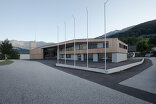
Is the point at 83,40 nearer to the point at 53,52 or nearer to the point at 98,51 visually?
the point at 98,51

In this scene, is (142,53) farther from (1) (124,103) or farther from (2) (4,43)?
(2) (4,43)

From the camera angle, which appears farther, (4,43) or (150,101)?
(4,43)

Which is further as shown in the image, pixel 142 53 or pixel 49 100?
pixel 142 53

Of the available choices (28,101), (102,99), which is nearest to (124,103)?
(102,99)

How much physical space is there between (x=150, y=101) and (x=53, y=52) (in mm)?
46166

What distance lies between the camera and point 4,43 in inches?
1177

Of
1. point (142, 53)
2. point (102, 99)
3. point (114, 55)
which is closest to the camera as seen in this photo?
point (102, 99)

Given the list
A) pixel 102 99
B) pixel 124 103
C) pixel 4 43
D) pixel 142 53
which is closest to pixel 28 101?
pixel 102 99

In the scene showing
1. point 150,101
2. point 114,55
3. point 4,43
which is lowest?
point 150,101

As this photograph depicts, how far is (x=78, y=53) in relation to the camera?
105 feet

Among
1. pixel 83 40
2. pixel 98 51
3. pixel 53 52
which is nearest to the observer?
pixel 98 51

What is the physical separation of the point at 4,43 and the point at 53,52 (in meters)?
21.2

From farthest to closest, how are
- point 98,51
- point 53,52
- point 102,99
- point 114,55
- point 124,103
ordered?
1. point 53,52
2. point 98,51
3. point 114,55
4. point 102,99
5. point 124,103

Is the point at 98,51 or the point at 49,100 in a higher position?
the point at 98,51
